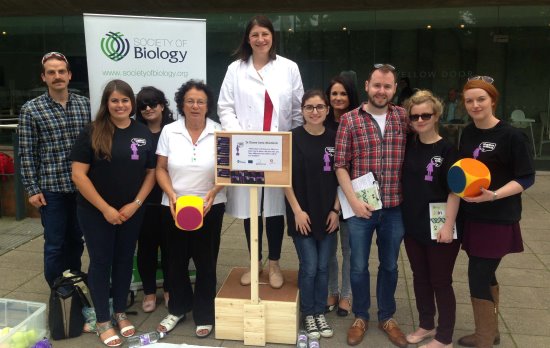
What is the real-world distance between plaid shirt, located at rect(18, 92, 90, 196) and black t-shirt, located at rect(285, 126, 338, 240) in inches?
66.5

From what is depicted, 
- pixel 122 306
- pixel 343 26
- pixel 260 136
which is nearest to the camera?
pixel 260 136

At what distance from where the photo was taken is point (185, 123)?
3354 mm

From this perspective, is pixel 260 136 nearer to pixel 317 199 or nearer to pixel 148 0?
pixel 317 199

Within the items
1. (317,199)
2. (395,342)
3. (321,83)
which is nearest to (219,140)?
(317,199)

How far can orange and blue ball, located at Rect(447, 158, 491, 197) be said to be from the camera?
2.67 m

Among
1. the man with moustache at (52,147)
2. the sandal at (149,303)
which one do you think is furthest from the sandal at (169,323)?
the man with moustache at (52,147)

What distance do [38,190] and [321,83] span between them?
722 cm

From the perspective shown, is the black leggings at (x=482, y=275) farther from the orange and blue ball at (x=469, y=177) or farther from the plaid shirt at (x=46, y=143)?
the plaid shirt at (x=46, y=143)

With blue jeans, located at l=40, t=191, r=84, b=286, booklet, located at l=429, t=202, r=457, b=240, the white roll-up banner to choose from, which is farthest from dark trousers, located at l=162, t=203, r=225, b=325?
booklet, located at l=429, t=202, r=457, b=240

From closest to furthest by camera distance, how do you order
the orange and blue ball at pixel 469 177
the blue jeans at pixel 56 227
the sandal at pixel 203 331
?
the orange and blue ball at pixel 469 177, the sandal at pixel 203 331, the blue jeans at pixel 56 227

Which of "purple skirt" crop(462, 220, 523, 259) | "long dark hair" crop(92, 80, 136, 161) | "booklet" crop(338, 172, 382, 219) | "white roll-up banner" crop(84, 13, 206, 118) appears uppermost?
"white roll-up banner" crop(84, 13, 206, 118)

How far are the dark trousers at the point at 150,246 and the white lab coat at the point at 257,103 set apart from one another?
59 centimetres

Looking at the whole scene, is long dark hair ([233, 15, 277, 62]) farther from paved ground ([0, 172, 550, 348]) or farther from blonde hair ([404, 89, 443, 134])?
paved ground ([0, 172, 550, 348])

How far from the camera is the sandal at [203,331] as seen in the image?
135 inches
